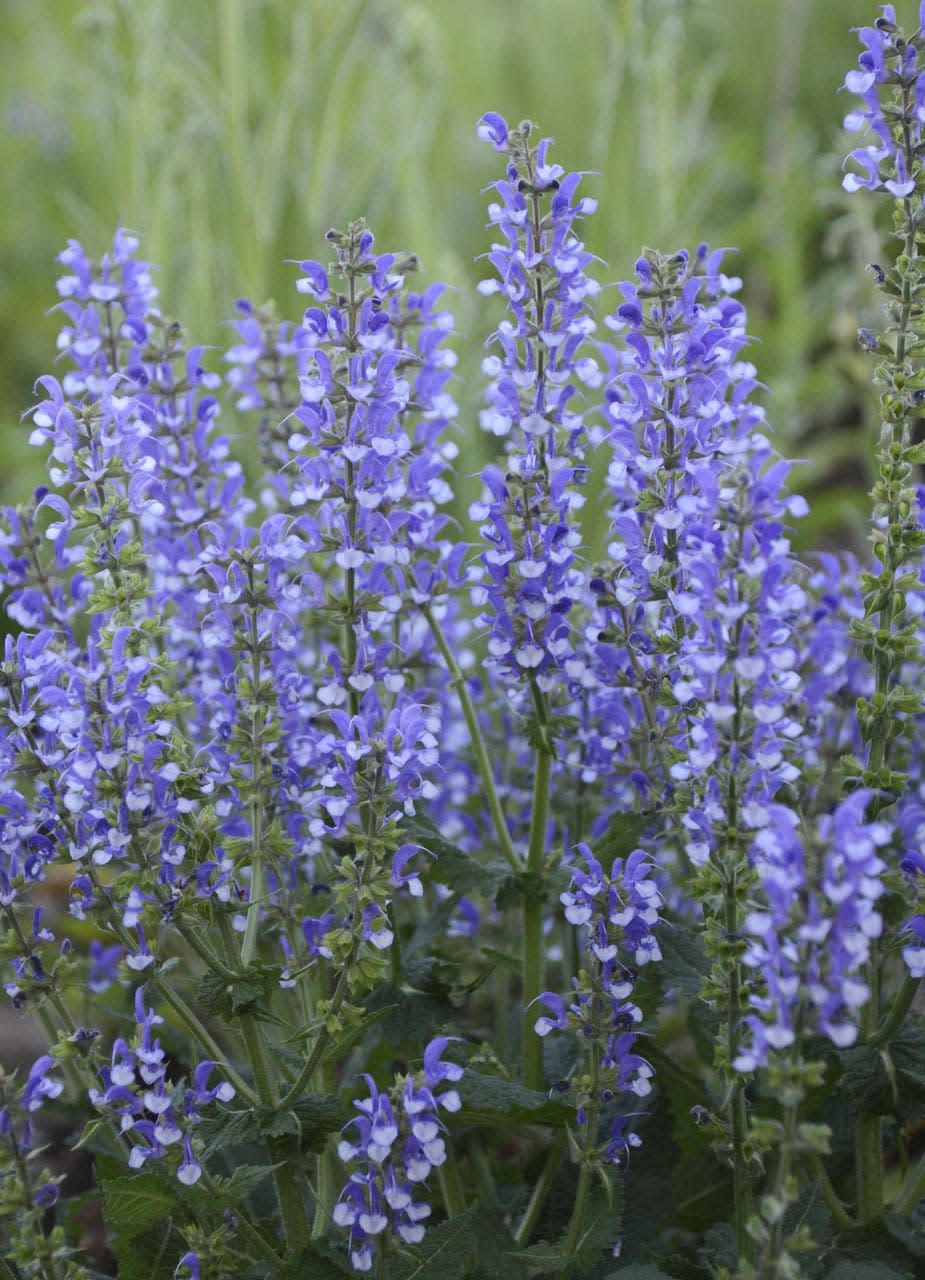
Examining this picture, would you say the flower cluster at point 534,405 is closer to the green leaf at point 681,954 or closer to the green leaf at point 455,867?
the green leaf at point 455,867

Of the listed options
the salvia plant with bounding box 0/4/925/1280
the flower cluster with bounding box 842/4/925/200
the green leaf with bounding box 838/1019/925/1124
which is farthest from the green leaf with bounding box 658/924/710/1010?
the flower cluster with bounding box 842/4/925/200

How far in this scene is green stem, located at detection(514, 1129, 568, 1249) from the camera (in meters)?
2.12

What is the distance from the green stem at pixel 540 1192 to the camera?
2.12 meters

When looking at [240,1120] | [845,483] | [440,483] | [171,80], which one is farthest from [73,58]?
[240,1120]

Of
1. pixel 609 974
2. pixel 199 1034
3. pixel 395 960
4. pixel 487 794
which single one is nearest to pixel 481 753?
pixel 487 794

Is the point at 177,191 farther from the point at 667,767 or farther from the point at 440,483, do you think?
the point at 667,767

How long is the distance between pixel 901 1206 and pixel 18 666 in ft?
5.20

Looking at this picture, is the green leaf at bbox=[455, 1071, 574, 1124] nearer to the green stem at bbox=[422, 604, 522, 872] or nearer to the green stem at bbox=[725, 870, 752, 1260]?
the green stem at bbox=[725, 870, 752, 1260]

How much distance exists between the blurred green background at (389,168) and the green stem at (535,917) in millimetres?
1761

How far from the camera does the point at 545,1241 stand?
1981mm

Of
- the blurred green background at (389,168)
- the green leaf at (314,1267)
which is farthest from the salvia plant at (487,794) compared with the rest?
the blurred green background at (389,168)

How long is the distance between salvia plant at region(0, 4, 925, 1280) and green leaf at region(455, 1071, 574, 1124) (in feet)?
0.04

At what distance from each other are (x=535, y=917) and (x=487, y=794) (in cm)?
22

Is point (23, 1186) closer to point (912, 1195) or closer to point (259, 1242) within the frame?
point (259, 1242)
